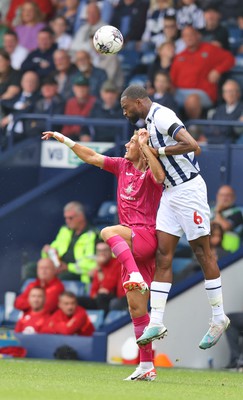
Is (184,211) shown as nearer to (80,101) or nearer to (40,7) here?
(80,101)

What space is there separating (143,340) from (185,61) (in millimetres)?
7988

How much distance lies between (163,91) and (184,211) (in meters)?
6.08

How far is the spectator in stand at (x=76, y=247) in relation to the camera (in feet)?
56.0

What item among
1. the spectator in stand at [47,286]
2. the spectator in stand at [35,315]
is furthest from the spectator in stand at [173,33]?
the spectator in stand at [35,315]

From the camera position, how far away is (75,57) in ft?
66.9

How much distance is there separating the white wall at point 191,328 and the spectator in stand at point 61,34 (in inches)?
265

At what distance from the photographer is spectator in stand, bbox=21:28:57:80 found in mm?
20531

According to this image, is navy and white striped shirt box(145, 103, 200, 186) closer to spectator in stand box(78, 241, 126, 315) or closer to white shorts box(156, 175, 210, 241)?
white shorts box(156, 175, 210, 241)

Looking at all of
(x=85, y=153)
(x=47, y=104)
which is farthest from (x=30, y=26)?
(x=85, y=153)

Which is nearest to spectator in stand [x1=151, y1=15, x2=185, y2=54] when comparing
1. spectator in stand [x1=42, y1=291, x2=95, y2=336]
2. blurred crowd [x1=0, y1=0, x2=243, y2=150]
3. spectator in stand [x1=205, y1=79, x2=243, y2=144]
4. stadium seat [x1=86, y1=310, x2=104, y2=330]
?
blurred crowd [x1=0, y1=0, x2=243, y2=150]

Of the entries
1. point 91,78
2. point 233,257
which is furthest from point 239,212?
point 91,78

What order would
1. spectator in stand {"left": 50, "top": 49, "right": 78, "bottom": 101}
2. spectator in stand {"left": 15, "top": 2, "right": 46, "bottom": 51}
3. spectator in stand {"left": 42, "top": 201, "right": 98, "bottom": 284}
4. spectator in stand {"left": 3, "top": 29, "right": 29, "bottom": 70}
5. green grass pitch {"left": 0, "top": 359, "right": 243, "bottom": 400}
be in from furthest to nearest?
spectator in stand {"left": 15, "top": 2, "right": 46, "bottom": 51} < spectator in stand {"left": 3, "top": 29, "right": 29, "bottom": 70} < spectator in stand {"left": 50, "top": 49, "right": 78, "bottom": 101} < spectator in stand {"left": 42, "top": 201, "right": 98, "bottom": 284} < green grass pitch {"left": 0, "top": 359, "right": 243, "bottom": 400}

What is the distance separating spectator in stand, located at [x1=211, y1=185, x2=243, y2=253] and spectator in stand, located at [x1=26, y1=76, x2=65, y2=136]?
3.68 m

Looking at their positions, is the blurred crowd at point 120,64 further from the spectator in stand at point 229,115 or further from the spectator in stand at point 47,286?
the spectator in stand at point 47,286
